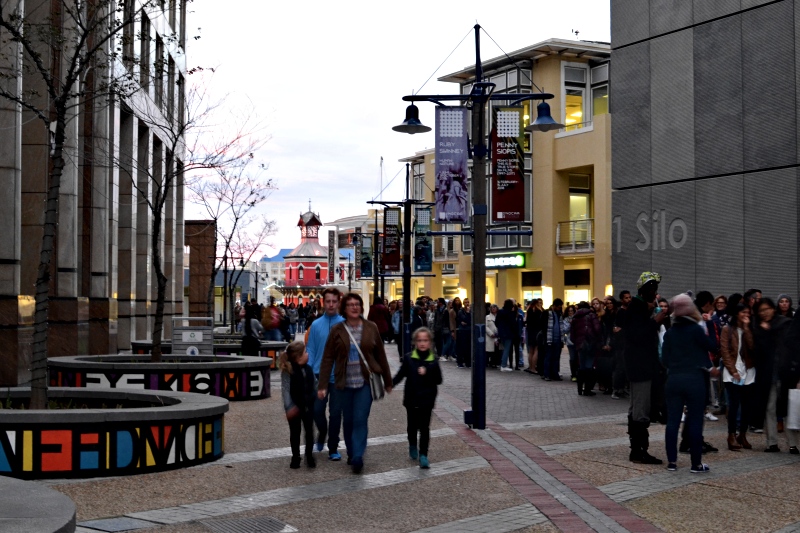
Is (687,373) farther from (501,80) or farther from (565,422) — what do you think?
(501,80)

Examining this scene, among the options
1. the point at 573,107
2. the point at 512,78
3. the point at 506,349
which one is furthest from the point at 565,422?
the point at 573,107

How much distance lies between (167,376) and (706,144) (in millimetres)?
11805

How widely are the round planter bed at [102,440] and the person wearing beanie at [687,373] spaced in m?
4.54

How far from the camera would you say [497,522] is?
307 inches

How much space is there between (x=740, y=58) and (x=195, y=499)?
624 inches

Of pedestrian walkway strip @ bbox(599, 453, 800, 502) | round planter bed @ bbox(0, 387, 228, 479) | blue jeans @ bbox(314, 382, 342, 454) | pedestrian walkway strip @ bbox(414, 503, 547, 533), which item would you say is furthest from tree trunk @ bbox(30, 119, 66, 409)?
pedestrian walkway strip @ bbox(599, 453, 800, 502)

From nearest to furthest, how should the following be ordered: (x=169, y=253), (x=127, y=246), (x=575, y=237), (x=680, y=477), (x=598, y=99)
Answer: (x=680, y=477) < (x=127, y=246) < (x=169, y=253) < (x=575, y=237) < (x=598, y=99)

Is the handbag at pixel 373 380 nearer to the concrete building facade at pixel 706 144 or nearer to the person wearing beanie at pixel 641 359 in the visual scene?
the person wearing beanie at pixel 641 359

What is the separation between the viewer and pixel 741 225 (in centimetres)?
2064

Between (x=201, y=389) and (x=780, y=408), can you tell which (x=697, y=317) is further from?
(x=201, y=389)

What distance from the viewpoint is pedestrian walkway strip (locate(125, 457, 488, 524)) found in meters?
8.00

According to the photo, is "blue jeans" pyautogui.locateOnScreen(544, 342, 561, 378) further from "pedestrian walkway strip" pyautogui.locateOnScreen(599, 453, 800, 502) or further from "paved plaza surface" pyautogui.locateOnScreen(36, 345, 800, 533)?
"pedestrian walkway strip" pyautogui.locateOnScreen(599, 453, 800, 502)

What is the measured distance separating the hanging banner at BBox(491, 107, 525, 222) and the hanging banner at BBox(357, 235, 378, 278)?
3529cm

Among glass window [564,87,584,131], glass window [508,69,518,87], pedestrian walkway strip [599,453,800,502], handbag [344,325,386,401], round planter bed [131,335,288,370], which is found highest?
glass window [508,69,518,87]
